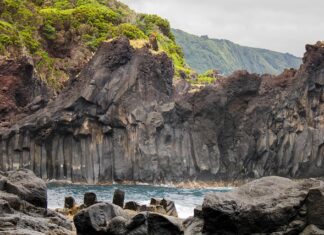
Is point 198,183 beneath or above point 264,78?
beneath

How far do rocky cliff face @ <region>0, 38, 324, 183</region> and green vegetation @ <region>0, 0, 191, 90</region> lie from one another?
48.6ft

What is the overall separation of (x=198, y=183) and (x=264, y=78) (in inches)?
938

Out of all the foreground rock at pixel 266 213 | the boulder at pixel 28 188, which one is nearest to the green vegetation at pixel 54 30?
the boulder at pixel 28 188

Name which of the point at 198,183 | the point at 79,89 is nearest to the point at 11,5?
the point at 79,89

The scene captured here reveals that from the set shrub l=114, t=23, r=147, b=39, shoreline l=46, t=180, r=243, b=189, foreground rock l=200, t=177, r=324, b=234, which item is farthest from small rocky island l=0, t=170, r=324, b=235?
shrub l=114, t=23, r=147, b=39

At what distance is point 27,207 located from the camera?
A: 28172 millimetres

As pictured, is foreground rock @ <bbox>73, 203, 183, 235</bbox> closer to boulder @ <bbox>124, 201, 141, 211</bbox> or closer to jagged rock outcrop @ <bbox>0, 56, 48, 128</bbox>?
boulder @ <bbox>124, 201, 141, 211</bbox>

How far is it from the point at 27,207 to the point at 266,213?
12.5m

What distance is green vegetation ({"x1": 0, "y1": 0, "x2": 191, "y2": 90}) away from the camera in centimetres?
11394

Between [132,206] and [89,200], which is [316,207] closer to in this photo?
[132,206]

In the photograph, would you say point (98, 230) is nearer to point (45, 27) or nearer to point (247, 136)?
point (247, 136)

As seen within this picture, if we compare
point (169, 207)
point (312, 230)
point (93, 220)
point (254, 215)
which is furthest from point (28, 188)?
point (312, 230)

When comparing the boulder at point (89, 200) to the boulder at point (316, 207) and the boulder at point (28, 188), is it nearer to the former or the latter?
the boulder at point (28, 188)

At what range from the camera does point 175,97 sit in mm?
113750
